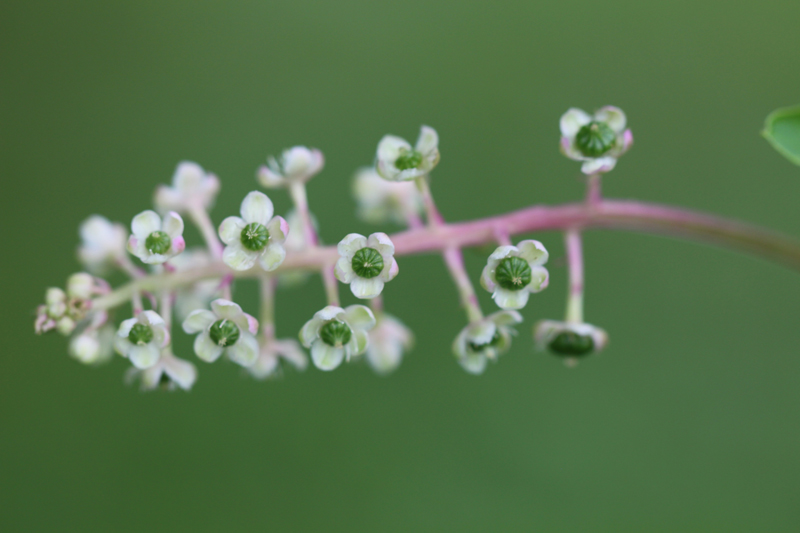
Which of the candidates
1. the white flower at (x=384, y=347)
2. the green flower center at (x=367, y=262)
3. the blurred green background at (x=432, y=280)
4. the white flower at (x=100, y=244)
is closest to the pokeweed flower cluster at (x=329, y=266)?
the green flower center at (x=367, y=262)

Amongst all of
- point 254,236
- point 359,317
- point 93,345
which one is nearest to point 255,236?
point 254,236

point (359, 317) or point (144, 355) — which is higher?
point (359, 317)

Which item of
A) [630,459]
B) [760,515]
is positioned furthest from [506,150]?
[760,515]

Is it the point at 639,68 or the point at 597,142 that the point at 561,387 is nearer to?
the point at 639,68

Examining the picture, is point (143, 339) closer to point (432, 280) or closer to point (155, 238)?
point (155, 238)

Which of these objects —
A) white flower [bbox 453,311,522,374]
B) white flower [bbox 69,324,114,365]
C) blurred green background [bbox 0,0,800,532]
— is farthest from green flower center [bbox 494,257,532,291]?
blurred green background [bbox 0,0,800,532]

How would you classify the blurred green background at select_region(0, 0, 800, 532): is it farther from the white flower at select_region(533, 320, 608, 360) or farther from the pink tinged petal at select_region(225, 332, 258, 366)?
the pink tinged petal at select_region(225, 332, 258, 366)
